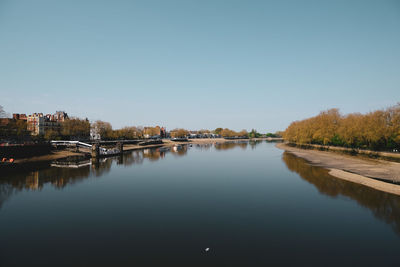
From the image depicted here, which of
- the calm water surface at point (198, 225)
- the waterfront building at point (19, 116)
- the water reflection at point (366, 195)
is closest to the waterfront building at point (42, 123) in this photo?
the waterfront building at point (19, 116)

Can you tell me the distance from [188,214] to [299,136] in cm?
10093

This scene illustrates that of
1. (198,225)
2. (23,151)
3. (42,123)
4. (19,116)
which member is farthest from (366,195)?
(19,116)

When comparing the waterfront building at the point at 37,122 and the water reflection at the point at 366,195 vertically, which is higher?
the waterfront building at the point at 37,122

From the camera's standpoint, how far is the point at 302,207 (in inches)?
999

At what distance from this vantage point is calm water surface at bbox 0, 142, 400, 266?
14.9m

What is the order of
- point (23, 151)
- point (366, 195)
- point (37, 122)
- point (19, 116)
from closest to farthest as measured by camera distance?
1. point (366, 195)
2. point (23, 151)
3. point (37, 122)
4. point (19, 116)

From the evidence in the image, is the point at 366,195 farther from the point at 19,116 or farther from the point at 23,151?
the point at 19,116

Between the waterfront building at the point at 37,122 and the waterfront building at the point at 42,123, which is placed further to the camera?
the waterfront building at the point at 37,122

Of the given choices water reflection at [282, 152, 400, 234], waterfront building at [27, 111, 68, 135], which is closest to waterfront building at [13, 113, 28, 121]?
waterfront building at [27, 111, 68, 135]

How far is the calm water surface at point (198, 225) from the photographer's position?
14.9 m

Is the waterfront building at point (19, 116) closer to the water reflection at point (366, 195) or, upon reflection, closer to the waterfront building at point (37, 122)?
the waterfront building at point (37, 122)

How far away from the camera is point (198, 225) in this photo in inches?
793

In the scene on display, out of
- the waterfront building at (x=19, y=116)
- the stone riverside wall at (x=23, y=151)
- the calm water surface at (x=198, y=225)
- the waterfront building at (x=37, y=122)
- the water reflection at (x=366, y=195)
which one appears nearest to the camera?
the calm water surface at (x=198, y=225)

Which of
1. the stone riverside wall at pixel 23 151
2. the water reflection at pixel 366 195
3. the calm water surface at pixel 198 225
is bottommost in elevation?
the calm water surface at pixel 198 225
